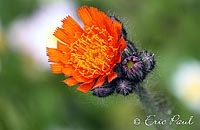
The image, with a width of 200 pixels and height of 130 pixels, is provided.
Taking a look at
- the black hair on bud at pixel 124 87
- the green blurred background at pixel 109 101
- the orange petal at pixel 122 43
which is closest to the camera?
the orange petal at pixel 122 43

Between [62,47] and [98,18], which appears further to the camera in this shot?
[62,47]

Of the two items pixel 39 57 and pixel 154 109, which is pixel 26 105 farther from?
pixel 154 109

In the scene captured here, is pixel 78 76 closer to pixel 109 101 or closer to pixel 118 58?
pixel 118 58

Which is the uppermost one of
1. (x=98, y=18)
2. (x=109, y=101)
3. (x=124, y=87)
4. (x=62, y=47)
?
(x=98, y=18)

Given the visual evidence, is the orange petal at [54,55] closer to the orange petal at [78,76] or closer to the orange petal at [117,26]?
the orange petal at [78,76]

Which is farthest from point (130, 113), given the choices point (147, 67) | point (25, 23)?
point (147, 67)

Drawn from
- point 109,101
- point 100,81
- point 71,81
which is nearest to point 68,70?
point 71,81

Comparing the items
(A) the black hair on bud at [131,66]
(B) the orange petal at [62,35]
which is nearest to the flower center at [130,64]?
(A) the black hair on bud at [131,66]
